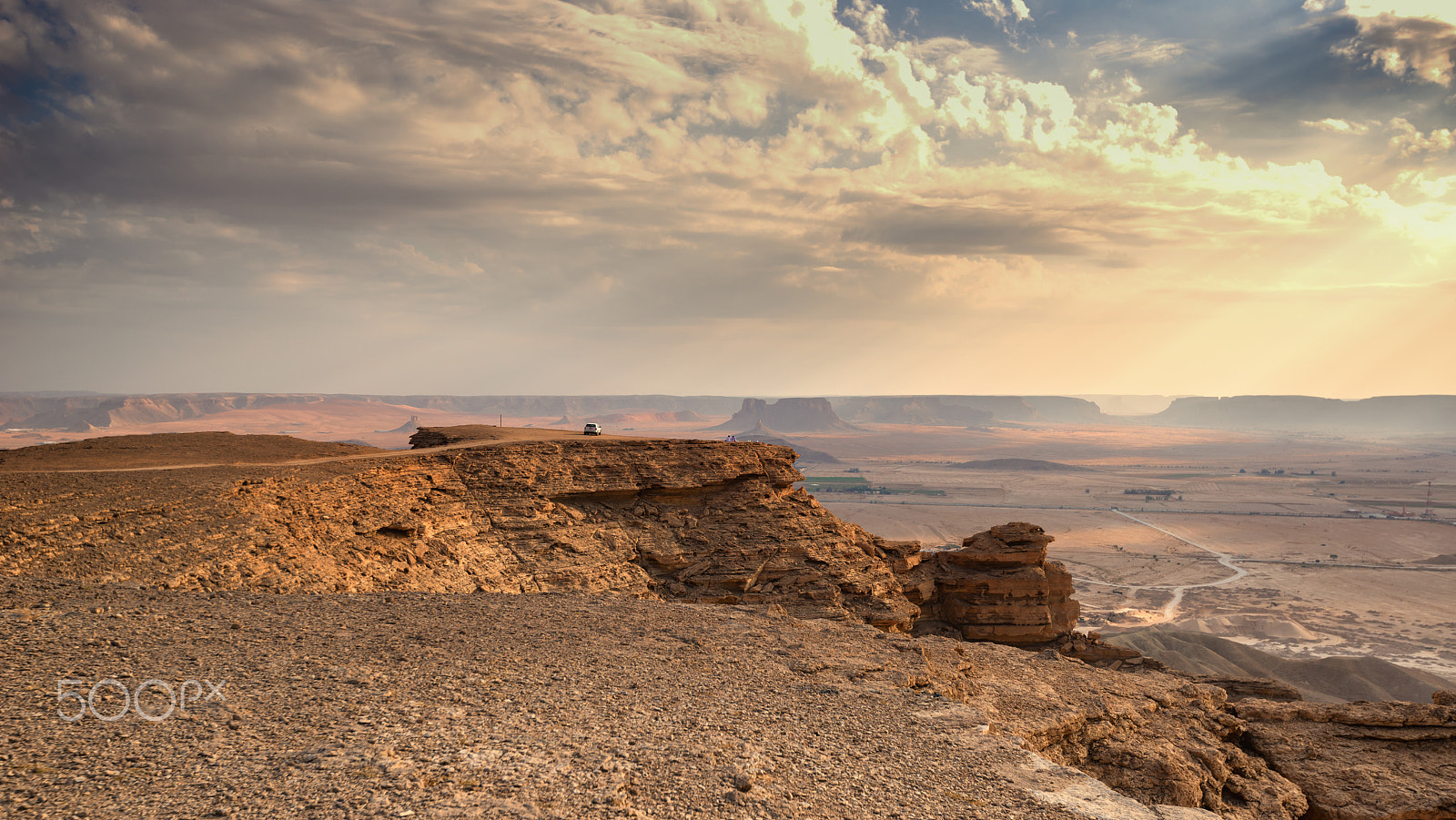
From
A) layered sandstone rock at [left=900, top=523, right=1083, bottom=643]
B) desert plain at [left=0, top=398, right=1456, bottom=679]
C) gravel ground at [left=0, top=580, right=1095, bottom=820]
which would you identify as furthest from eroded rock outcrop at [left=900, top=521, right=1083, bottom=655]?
desert plain at [left=0, top=398, right=1456, bottom=679]

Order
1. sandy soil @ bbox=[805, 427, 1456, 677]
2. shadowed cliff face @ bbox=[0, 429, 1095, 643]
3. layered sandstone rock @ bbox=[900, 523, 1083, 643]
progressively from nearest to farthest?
shadowed cliff face @ bbox=[0, 429, 1095, 643]
layered sandstone rock @ bbox=[900, 523, 1083, 643]
sandy soil @ bbox=[805, 427, 1456, 677]

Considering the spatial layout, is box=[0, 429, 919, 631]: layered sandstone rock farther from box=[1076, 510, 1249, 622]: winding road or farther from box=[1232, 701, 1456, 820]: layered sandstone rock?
box=[1076, 510, 1249, 622]: winding road

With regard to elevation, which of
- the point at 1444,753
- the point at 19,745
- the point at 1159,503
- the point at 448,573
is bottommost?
the point at 1159,503

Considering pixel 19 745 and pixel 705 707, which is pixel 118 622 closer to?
pixel 19 745

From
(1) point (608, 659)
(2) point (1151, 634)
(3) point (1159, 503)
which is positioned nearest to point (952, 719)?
(1) point (608, 659)

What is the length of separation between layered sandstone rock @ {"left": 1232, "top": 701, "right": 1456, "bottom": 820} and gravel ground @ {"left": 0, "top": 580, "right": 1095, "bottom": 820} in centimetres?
1026

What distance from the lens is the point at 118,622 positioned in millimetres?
11406

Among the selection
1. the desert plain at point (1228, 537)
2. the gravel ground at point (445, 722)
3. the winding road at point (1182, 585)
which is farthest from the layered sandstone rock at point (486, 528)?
the winding road at point (1182, 585)

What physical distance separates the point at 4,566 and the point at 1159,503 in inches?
6504

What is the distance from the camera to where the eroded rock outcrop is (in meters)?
28.3

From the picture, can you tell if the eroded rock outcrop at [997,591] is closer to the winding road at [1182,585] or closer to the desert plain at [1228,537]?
the desert plain at [1228,537]

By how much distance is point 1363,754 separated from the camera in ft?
55.5

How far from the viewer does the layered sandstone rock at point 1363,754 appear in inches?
587

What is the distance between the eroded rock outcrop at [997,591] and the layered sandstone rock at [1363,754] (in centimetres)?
941
